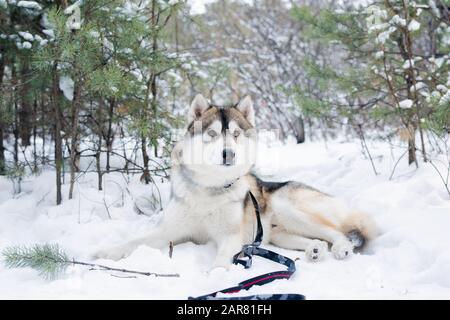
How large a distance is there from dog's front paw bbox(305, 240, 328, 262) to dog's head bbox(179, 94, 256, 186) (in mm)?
786

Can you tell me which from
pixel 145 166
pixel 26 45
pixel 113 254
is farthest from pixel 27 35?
pixel 113 254

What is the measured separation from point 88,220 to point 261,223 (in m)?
1.56

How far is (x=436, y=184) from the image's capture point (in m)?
4.00

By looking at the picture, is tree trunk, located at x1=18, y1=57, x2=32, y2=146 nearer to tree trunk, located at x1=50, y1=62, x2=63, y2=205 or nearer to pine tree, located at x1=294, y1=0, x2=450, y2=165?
tree trunk, located at x1=50, y1=62, x2=63, y2=205

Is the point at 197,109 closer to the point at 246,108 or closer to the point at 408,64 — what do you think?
the point at 246,108

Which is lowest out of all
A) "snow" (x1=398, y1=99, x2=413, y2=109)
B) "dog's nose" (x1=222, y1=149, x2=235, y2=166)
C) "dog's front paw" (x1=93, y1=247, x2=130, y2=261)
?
"dog's front paw" (x1=93, y1=247, x2=130, y2=261)

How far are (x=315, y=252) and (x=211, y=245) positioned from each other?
822mm

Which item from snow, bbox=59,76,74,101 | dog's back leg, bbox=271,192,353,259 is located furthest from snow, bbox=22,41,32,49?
dog's back leg, bbox=271,192,353,259

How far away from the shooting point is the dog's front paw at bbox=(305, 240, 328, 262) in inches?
119

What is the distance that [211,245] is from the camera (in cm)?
333

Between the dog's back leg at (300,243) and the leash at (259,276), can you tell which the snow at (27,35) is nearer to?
the leash at (259,276)
